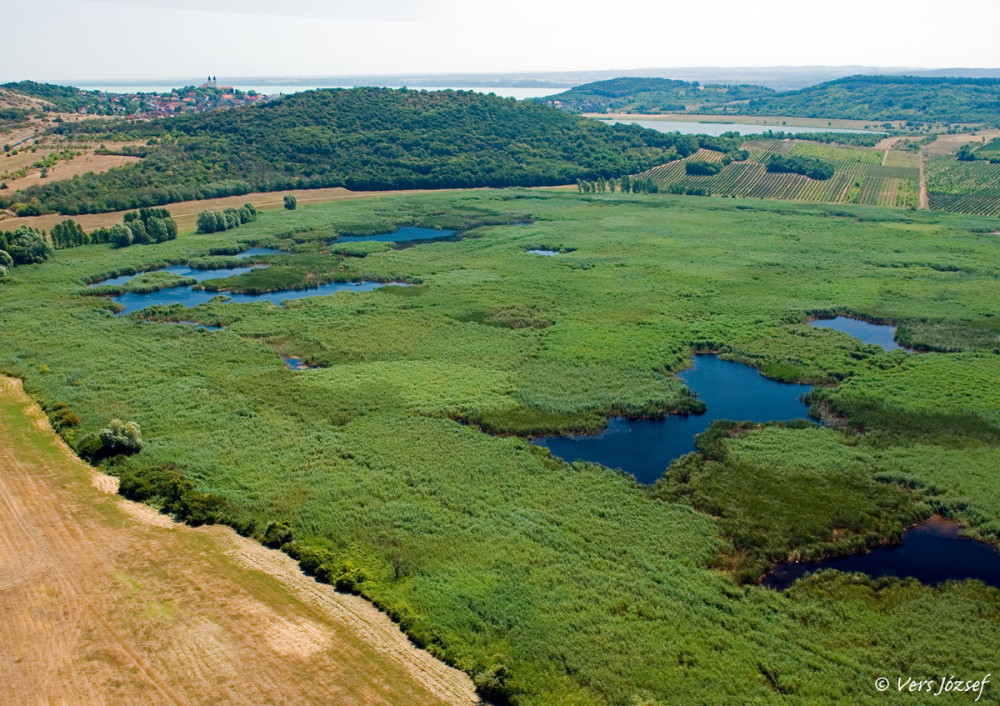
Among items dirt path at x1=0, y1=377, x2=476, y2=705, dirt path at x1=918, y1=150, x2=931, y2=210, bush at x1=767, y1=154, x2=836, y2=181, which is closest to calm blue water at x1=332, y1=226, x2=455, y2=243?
dirt path at x1=0, y1=377, x2=476, y2=705

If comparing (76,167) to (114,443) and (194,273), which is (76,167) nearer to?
(194,273)

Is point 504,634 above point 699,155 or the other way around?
the other way around

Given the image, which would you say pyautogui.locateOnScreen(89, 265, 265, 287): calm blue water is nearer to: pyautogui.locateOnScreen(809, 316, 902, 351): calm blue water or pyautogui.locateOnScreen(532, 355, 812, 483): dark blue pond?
pyautogui.locateOnScreen(532, 355, 812, 483): dark blue pond

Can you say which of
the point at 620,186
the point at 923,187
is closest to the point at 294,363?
the point at 620,186

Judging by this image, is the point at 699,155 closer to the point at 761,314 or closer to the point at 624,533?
the point at 761,314

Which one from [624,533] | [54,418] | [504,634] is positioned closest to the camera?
[504,634]

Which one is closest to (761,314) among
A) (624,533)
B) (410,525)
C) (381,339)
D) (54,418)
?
(381,339)

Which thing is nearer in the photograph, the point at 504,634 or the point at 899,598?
the point at 504,634
